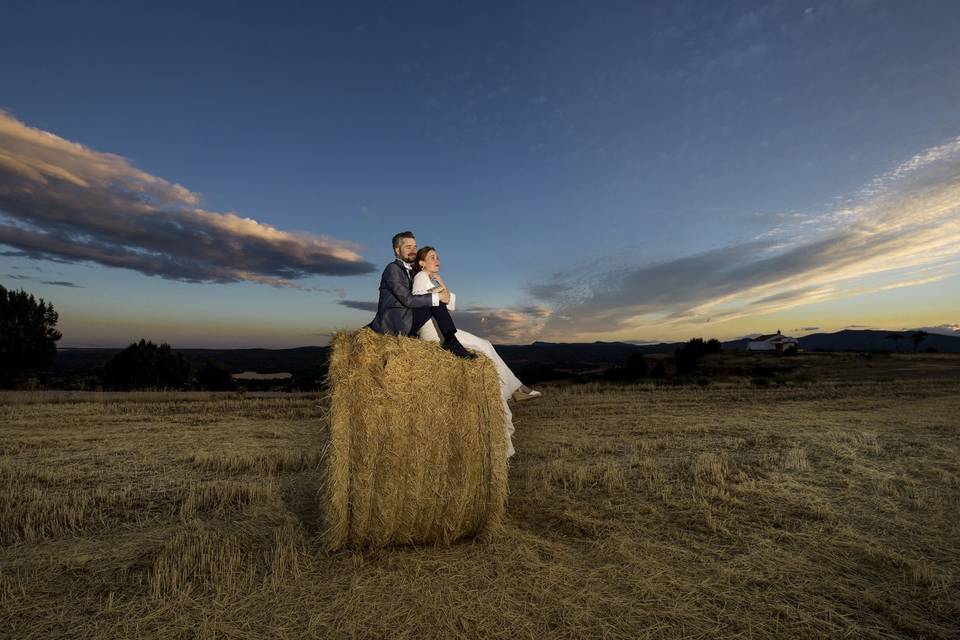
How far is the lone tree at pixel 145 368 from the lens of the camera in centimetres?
3969

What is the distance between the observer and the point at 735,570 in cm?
464

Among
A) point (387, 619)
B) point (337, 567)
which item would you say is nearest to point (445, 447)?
point (337, 567)

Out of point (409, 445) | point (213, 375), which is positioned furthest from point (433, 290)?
point (213, 375)

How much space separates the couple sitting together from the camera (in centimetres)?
595

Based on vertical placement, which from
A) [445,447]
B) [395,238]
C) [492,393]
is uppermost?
[395,238]

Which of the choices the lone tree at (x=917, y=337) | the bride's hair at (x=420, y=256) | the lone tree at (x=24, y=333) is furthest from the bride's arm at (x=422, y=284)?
the lone tree at (x=917, y=337)

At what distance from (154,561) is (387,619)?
100 inches

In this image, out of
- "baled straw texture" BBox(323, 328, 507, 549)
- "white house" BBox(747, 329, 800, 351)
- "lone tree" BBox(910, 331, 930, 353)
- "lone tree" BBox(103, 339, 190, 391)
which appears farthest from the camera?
"lone tree" BBox(910, 331, 930, 353)

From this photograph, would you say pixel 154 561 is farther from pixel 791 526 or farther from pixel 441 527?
pixel 791 526

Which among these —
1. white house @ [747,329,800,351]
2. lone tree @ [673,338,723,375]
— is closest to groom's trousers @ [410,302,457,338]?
lone tree @ [673,338,723,375]

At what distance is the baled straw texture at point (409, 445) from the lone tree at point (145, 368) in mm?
39892

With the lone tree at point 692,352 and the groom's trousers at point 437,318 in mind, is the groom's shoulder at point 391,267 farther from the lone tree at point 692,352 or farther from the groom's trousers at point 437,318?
the lone tree at point 692,352

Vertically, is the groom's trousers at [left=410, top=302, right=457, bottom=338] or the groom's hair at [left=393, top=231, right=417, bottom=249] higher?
the groom's hair at [left=393, top=231, right=417, bottom=249]

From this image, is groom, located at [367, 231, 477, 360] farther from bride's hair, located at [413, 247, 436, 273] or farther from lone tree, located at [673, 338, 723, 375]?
lone tree, located at [673, 338, 723, 375]
